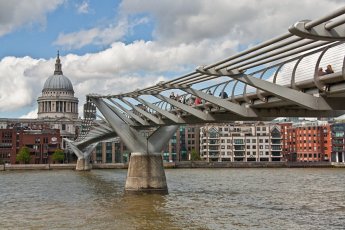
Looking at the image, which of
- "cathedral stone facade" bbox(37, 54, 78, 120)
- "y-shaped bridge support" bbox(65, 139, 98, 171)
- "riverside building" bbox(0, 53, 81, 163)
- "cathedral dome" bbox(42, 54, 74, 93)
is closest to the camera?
"y-shaped bridge support" bbox(65, 139, 98, 171)

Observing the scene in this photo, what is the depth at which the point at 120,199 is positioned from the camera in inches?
1389

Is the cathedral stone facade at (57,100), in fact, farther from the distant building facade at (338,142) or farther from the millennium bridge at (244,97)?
the millennium bridge at (244,97)

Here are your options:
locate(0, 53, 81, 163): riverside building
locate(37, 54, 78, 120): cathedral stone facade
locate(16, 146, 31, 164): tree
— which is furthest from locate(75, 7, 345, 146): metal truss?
locate(37, 54, 78, 120): cathedral stone facade

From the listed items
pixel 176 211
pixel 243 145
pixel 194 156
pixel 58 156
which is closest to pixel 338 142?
pixel 243 145

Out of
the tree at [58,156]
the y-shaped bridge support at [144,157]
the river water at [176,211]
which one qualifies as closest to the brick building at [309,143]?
the tree at [58,156]

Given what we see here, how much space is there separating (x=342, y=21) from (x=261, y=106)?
12.2m

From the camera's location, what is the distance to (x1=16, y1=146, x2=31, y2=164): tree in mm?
114094

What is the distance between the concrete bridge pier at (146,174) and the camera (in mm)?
38625

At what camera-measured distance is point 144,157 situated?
39.4 metres

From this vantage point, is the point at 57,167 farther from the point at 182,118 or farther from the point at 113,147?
the point at 182,118

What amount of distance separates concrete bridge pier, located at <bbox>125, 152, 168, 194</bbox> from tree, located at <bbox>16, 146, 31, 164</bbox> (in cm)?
7988

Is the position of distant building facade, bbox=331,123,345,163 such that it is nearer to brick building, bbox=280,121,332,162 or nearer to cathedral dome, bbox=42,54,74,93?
brick building, bbox=280,121,332,162

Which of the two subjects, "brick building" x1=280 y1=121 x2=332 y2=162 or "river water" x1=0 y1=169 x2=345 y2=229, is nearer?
"river water" x1=0 y1=169 x2=345 y2=229

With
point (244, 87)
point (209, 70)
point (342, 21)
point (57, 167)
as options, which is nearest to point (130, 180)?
point (244, 87)
